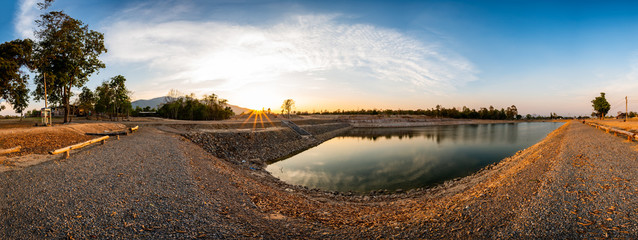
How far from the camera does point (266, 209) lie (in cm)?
863

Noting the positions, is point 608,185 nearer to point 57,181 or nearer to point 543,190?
point 543,190

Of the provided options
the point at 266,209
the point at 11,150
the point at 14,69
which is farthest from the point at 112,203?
the point at 14,69

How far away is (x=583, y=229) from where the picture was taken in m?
5.41

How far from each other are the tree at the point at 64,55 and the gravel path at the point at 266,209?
20.5 metres

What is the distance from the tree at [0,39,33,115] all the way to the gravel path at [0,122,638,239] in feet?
56.3

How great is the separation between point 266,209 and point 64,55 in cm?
2981

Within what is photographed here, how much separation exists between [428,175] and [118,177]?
58.9ft

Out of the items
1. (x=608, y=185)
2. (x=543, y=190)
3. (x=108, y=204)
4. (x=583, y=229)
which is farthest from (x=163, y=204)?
(x=608, y=185)

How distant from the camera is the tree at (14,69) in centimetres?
1952

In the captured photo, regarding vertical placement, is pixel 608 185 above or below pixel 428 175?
above

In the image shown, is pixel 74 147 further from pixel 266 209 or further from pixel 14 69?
pixel 14 69

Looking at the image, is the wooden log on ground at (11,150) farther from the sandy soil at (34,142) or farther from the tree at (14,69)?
the tree at (14,69)

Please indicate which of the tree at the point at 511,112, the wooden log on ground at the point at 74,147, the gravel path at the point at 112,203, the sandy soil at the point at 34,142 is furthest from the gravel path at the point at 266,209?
the tree at the point at 511,112

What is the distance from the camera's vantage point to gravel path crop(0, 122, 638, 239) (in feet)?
18.5
